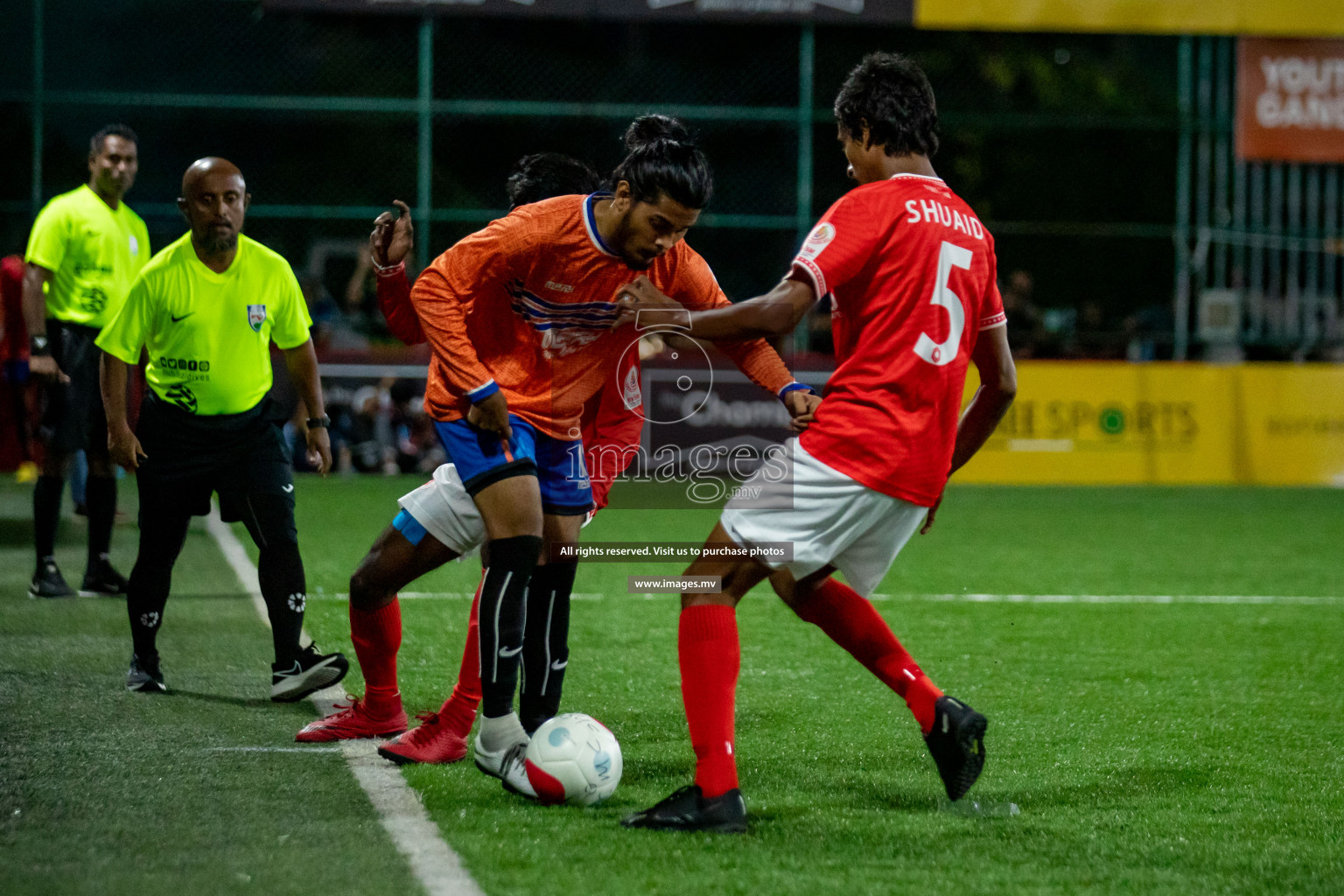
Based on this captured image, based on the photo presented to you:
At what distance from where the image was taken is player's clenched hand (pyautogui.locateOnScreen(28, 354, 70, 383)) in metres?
7.91

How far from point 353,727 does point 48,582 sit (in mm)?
3501

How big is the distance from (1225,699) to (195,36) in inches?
767

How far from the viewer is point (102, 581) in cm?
780

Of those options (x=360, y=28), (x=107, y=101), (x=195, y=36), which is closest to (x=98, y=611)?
(x=107, y=101)

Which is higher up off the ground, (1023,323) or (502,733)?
(1023,323)

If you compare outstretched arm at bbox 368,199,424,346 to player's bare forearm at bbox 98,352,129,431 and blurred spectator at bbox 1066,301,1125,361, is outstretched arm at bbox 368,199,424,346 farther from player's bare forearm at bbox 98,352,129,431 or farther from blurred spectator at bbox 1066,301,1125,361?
blurred spectator at bbox 1066,301,1125,361

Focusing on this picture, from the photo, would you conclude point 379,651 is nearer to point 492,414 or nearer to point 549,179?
point 492,414

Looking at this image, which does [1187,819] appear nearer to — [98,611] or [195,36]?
[98,611]

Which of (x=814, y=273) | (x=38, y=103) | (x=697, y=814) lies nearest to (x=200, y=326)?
(x=814, y=273)

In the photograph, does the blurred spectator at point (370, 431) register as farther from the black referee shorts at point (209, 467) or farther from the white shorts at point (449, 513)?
the white shorts at point (449, 513)

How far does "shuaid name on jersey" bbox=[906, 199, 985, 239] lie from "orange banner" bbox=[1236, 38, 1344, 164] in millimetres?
14161

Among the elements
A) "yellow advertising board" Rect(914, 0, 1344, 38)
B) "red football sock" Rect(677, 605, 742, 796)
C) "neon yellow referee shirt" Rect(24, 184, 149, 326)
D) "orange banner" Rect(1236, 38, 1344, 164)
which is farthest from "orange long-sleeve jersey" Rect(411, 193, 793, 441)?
"orange banner" Rect(1236, 38, 1344, 164)

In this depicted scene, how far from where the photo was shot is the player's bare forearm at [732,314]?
3828 mm

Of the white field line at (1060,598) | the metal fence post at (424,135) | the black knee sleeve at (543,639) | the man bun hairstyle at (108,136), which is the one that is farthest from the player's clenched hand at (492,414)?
the metal fence post at (424,135)
